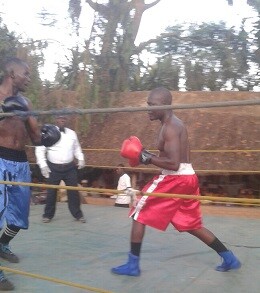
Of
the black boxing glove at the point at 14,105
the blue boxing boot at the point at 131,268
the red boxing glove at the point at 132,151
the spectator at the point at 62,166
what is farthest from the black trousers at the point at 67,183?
the black boxing glove at the point at 14,105

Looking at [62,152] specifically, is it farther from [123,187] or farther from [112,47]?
[112,47]

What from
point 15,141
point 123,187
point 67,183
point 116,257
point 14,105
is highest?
point 14,105

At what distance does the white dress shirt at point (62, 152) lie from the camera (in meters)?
5.41

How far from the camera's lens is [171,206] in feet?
10.5

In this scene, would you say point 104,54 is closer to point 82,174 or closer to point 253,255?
point 82,174

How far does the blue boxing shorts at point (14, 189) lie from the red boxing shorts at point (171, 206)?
84 cm

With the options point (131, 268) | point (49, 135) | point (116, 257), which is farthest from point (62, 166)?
point (131, 268)

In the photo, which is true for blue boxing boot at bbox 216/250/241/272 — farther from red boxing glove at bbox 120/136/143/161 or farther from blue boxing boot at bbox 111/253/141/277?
red boxing glove at bbox 120/136/143/161

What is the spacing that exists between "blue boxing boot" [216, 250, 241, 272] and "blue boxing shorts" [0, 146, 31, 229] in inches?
58.1

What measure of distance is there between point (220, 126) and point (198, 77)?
17.4ft

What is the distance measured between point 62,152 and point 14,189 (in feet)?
6.61

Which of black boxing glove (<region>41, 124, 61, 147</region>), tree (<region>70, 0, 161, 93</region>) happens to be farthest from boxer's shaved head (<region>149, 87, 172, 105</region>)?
tree (<region>70, 0, 161, 93</region>)

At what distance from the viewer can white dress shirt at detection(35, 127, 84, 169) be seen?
541cm

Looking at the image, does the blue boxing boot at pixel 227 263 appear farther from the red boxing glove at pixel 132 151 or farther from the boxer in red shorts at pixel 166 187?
the red boxing glove at pixel 132 151
